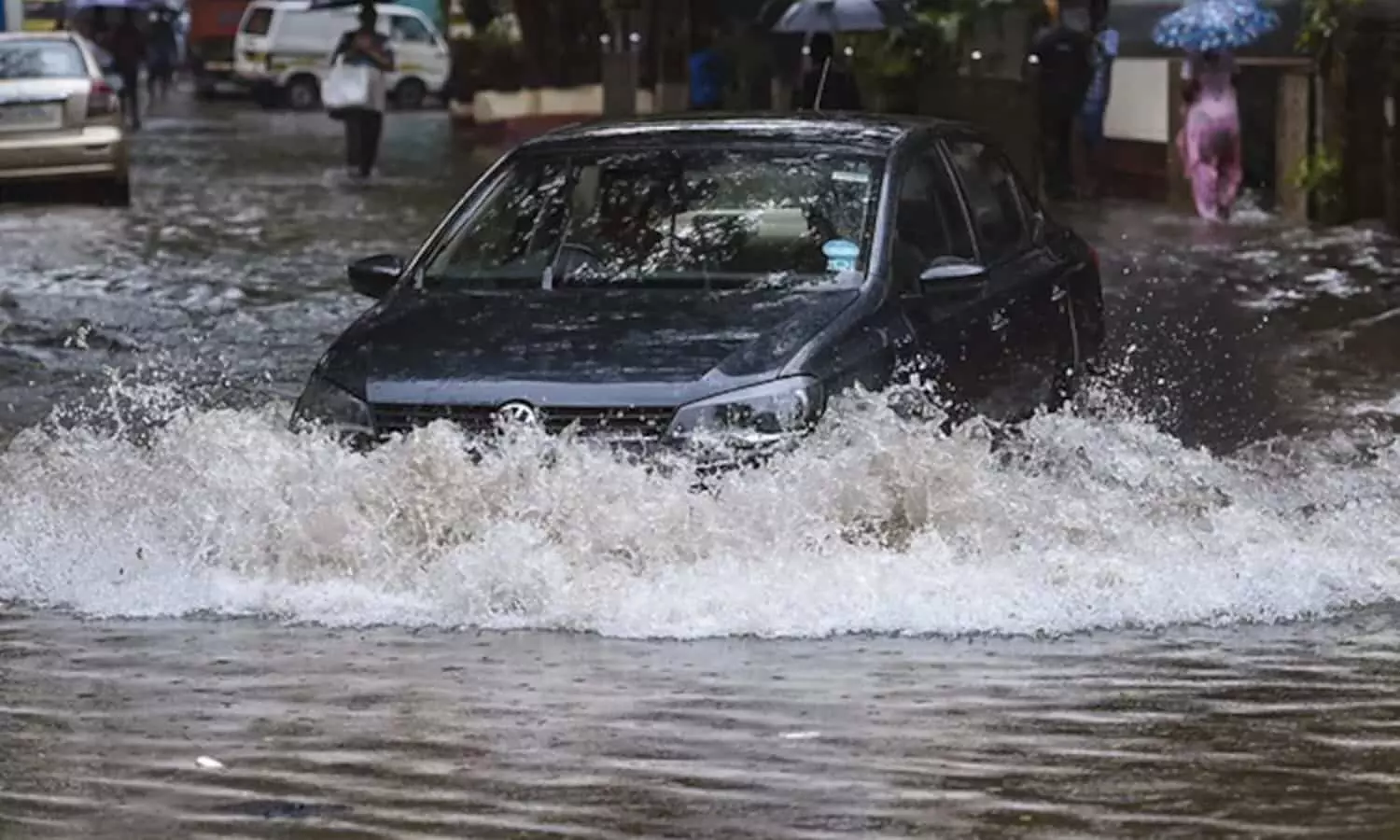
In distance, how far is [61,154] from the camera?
2303cm

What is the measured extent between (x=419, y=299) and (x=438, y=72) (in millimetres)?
38608

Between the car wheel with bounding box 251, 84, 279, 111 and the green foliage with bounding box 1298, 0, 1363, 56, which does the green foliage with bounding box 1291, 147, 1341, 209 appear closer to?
the green foliage with bounding box 1298, 0, 1363, 56

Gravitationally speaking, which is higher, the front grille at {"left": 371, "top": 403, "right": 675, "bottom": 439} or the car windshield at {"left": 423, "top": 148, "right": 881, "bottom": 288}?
the car windshield at {"left": 423, "top": 148, "right": 881, "bottom": 288}

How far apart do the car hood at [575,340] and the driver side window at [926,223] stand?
0.44m

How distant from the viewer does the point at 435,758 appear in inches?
249

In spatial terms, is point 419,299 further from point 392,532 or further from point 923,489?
point 923,489

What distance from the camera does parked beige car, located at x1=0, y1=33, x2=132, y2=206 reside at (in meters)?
22.8

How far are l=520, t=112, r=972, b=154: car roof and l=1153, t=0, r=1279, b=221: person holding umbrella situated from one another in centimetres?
1104

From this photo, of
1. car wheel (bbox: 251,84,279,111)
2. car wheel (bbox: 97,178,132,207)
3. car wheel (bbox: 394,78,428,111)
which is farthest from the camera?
car wheel (bbox: 251,84,279,111)

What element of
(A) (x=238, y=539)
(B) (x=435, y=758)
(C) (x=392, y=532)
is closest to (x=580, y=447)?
(C) (x=392, y=532)

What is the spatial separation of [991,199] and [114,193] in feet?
50.3

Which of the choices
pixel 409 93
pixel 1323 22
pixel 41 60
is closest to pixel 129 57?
pixel 409 93

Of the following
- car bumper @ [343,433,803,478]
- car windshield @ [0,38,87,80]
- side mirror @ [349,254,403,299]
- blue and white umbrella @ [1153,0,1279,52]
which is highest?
blue and white umbrella @ [1153,0,1279,52]

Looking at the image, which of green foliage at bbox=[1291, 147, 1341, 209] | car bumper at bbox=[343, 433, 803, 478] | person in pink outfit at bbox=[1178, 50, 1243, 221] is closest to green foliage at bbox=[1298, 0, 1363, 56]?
person in pink outfit at bbox=[1178, 50, 1243, 221]
